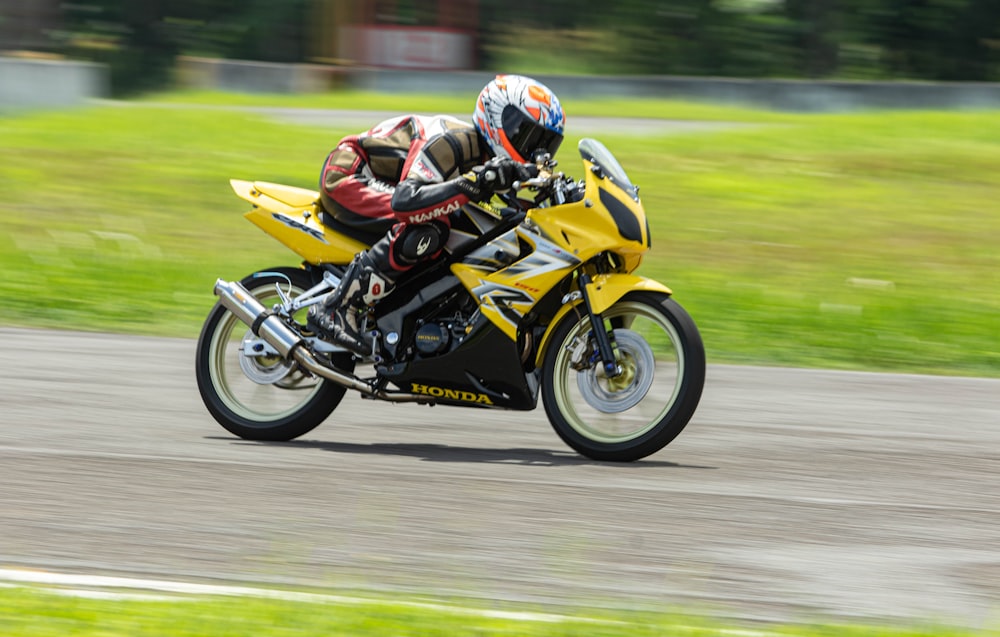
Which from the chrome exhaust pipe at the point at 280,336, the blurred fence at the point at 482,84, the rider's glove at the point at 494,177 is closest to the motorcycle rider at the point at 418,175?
the rider's glove at the point at 494,177

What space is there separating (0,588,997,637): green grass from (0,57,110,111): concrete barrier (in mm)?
17707

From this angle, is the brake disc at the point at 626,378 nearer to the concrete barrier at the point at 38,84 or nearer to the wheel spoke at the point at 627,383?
the wheel spoke at the point at 627,383

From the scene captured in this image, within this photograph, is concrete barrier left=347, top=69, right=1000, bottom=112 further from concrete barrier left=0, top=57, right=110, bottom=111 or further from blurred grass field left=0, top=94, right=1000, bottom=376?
concrete barrier left=0, top=57, right=110, bottom=111

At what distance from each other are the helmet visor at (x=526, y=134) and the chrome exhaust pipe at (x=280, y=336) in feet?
3.94

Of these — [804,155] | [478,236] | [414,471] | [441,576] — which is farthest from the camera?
[804,155]

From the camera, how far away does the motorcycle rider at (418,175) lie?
6.53m

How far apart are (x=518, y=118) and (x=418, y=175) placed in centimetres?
50

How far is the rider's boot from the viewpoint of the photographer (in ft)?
22.3

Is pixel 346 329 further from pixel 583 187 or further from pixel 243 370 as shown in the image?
pixel 583 187

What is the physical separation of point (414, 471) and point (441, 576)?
1.56 metres

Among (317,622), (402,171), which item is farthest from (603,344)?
(317,622)

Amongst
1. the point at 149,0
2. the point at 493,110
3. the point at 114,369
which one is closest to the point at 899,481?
the point at 493,110

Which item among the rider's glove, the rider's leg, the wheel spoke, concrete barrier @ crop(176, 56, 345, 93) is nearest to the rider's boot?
the rider's leg

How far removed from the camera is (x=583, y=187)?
21.6 feet
